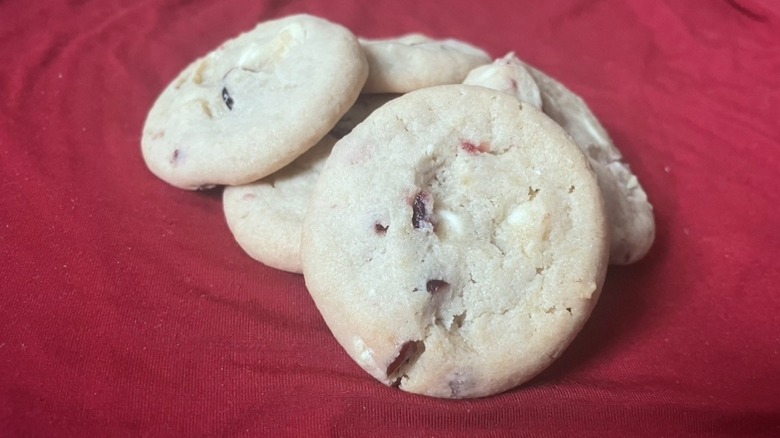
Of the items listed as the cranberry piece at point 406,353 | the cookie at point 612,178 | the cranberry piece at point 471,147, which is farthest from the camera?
the cookie at point 612,178

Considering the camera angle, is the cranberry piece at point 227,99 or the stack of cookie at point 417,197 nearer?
the stack of cookie at point 417,197

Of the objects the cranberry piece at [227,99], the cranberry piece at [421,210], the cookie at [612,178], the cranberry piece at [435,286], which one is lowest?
the cookie at [612,178]

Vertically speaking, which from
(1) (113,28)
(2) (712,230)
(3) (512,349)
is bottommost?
(2) (712,230)

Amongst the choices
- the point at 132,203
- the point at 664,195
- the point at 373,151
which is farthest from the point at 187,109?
the point at 664,195

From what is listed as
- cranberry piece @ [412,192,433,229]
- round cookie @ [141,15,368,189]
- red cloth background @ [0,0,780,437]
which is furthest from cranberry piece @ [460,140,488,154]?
red cloth background @ [0,0,780,437]

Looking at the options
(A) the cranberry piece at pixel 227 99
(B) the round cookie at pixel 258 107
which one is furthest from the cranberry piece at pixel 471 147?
(A) the cranberry piece at pixel 227 99

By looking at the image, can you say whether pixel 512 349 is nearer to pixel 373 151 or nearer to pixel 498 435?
pixel 498 435

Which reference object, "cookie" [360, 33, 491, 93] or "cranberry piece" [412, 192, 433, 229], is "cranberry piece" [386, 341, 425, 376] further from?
"cookie" [360, 33, 491, 93]

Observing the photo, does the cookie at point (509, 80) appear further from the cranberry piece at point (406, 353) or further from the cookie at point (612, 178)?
the cranberry piece at point (406, 353)

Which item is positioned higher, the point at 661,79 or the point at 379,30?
the point at 379,30
